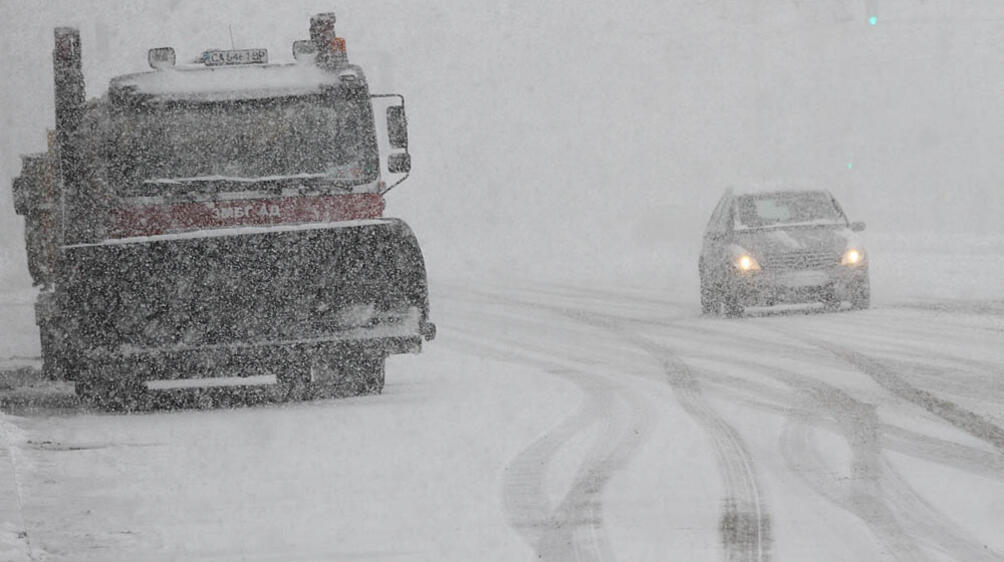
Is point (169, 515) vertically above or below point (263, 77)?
below

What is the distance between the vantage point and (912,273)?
26.5 metres

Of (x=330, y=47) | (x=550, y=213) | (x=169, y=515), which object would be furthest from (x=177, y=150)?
(x=550, y=213)

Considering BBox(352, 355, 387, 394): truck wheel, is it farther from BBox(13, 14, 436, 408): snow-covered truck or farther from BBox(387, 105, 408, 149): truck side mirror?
BBox(387, 105, 408, 149): truck side mirror

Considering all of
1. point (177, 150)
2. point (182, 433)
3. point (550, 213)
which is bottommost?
point (550, 213)

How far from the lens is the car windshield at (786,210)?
2055 centimetres

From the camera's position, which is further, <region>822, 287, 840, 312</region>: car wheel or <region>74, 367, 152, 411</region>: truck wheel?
<region>822, 287, 840, 312</region>: car wheel

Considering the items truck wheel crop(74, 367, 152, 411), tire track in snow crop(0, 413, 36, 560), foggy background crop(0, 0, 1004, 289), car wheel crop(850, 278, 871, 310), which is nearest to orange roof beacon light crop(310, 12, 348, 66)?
truck wheel crop(74, 367, 152, 411)

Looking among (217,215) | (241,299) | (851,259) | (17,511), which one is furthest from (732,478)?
(851,259)

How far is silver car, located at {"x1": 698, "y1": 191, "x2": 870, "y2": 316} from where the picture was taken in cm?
1955

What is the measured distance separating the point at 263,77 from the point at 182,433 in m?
3.55

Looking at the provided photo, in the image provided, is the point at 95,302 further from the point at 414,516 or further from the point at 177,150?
the point at 414,516

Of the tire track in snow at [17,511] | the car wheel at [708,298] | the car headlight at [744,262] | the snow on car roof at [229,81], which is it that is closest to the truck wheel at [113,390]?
the tire track in snow at [17,511]

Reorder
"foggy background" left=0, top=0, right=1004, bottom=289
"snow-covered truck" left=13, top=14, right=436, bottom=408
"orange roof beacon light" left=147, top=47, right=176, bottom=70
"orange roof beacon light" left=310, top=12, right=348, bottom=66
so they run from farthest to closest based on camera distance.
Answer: "foggy background" left=0, top=0, right=1004, bottom=289 < "orange roof beacon light" left=310, top=12, right=348, bottom=66 < "orange roof beacon light" left=147, top=47, right=176, bottom=70 < "snow-covered truck" left=13, top=14, right=436, bottom=408

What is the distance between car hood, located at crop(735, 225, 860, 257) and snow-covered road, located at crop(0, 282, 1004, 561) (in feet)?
11.2
